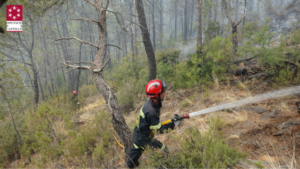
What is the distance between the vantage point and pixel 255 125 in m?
3.93

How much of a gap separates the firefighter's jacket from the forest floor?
811mm

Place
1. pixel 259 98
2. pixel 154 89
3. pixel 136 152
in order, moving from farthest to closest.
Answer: pixel 259 98, pixel 136 152, pixel 154 89

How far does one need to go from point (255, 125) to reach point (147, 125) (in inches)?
106

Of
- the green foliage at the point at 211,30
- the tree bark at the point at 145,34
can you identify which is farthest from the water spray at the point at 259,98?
the green foliage at the point at 211,30

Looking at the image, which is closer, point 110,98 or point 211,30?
point 110,98

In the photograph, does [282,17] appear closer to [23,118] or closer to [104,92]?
[104,92]

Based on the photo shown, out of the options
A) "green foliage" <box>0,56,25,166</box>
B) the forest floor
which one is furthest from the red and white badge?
the forest floor

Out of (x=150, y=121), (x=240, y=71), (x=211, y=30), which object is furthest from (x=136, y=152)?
(x=211, y=30)

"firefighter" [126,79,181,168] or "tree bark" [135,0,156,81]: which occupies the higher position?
"tree bark" [135,0,156,81]

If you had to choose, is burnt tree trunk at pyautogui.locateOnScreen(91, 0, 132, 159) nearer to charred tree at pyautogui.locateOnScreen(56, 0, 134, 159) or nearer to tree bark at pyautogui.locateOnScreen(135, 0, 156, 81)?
charred tree at pyautogui.locateOnScreen(56, 0, 134, 159)

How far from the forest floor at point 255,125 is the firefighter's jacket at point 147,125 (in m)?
0.81

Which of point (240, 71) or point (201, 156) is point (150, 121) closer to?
point (201, 156)

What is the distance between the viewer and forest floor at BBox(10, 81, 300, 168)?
9.90 ft

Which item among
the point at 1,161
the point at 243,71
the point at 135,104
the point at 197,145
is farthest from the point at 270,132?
the point at 1,161
